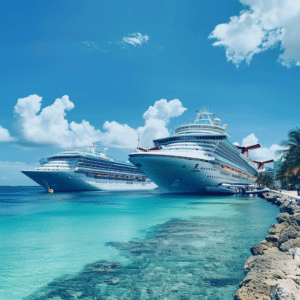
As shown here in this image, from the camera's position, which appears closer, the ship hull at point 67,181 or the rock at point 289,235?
the rock at point 289,235

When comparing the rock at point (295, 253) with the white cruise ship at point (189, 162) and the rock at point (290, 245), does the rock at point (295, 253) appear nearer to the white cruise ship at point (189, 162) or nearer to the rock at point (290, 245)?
the rock at point (290, 245)

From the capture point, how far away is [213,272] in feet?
28.8

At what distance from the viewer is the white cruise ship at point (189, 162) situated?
150 feet

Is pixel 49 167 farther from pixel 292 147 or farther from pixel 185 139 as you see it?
pixel 292 147

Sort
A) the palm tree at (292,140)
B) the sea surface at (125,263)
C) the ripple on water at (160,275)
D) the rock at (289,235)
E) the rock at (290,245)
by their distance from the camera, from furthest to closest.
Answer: the palm tree at (292,140) < the rock at (289,235) < the rock at (290,245) < the sea surface at (125,263) < the ripple on water at (160,275)

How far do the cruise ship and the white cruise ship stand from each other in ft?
112

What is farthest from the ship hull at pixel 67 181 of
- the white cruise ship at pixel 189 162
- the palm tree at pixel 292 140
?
the palm tree at pixel 292 140

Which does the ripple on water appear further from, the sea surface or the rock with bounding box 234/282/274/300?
the rock with bounding box 234/282/274/300

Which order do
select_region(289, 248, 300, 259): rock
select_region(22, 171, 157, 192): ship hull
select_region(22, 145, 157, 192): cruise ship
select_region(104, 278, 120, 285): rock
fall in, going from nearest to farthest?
1. select_region(289, 248, 300, 259): rock
2. select_region(104, 278, 120, 285): rock
3. select_region(22, 171, 157, 192): ship hull
4. select_region(22, 145, 157, 192): cruise ship

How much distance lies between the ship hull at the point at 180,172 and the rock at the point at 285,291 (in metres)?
38.9

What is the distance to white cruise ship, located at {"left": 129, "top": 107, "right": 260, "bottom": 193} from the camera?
45750mm

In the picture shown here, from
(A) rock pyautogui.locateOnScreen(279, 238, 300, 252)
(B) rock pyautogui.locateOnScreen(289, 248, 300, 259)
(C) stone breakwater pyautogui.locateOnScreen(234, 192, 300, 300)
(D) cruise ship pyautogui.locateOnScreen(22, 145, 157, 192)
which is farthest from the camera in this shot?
(D) cruise ship pyautogui.locateOnScreen(22, 145, 157, 192)

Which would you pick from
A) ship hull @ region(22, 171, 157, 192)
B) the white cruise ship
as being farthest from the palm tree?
ship hull @ region(22, 171, 157, 192)

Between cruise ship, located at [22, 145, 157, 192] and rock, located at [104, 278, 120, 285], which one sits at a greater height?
cruise ship, located at [22, 145, 157, 192]
